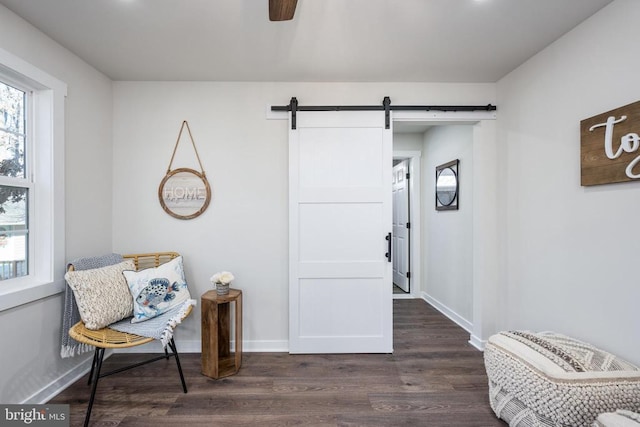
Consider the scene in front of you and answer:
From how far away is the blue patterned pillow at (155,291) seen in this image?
2127 millimetres

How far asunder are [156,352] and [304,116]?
97.9 inches

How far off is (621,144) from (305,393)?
7.97 ft

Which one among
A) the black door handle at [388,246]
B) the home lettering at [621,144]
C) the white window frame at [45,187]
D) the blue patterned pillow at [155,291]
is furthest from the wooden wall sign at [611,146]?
the white window frame at [45,187]

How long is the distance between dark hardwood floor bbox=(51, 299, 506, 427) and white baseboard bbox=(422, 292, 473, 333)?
1.61 ft

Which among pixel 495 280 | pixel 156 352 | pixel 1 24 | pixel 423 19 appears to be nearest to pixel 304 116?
pixel 423 19

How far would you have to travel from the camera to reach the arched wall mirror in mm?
3477

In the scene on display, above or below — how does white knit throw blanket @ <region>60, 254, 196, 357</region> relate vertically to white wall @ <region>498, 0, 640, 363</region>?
below

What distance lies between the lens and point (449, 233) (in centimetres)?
365

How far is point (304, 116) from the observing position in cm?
266

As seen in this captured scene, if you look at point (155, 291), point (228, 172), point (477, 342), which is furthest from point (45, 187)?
point (477, 342)

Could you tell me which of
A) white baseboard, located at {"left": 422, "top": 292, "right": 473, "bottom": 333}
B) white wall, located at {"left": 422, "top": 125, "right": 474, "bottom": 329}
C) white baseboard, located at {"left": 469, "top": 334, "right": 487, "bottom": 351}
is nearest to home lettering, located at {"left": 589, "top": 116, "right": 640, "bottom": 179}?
white wall, located at {"left": 422, "top": 125, "right": 474, "bottom": 329}

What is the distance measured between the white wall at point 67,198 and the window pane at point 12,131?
0.77ft

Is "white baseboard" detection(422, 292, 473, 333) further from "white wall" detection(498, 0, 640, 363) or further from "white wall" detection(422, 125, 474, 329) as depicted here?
"white wall" detection(498, 0, 640, 363)

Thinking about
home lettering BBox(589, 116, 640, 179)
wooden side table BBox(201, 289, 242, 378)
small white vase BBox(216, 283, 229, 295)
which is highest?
home lettering BBox(589, 116, 640, 179)
